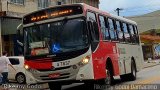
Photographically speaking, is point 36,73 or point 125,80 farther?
point 125,80

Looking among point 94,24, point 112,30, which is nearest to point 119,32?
point 112,30

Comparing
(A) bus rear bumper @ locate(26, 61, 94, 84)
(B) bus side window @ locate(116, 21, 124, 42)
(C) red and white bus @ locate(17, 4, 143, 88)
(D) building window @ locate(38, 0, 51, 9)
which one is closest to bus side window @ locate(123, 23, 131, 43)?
(B) bus side window @ locate(116, 21, 124, 42)

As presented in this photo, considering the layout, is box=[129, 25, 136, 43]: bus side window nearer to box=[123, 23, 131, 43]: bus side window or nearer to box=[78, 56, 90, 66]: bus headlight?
box=[123, 23, 131, 43]: bus side window

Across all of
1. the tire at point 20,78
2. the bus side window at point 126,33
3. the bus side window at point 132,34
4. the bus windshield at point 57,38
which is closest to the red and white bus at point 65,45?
the bus windshield at point 57,38

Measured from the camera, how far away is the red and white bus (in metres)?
15.0

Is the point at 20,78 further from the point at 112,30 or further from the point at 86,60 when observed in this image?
the point at 86,60

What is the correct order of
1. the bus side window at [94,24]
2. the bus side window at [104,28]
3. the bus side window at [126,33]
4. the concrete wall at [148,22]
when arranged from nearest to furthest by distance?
1. the bus side window at [94,24]
2. the bus side window at [104,28]
3. the bus side window at [126,33]
4. the concrete wall at [148,22]

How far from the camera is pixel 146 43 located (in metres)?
64.6

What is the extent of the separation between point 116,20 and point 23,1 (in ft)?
53.2

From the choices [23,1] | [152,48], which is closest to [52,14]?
[23,1]

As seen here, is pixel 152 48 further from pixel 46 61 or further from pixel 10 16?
pixel 46 61

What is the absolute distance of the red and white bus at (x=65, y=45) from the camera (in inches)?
591

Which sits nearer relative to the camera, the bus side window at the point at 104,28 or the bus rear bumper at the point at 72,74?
the bus rear bumper at the point at 72,74

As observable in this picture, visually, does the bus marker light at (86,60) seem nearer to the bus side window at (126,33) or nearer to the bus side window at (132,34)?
the bus side window at (126,33)
